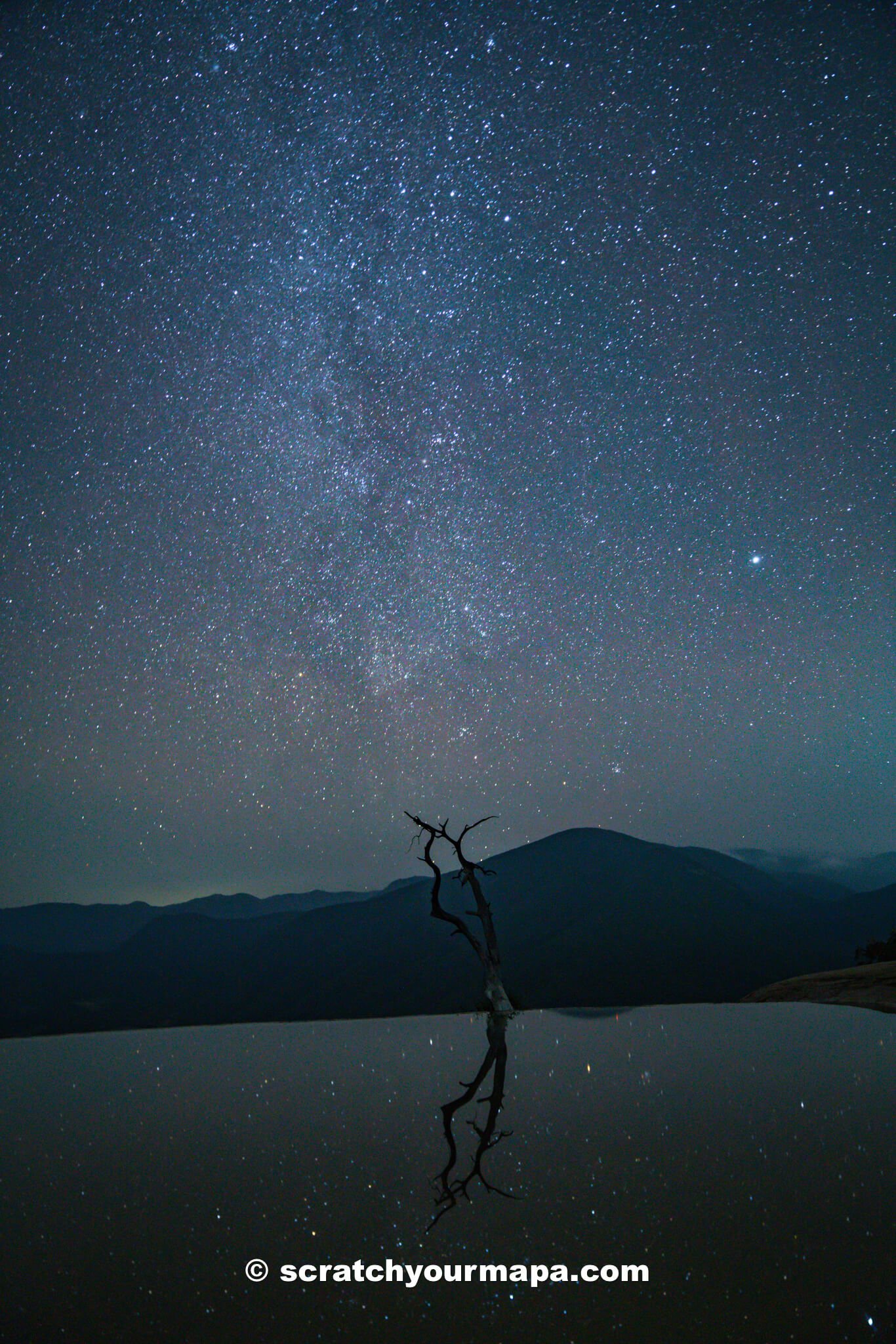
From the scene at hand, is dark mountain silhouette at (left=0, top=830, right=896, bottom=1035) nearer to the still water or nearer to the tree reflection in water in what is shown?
the tree reflection in water

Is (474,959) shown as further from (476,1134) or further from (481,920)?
(476,1134)

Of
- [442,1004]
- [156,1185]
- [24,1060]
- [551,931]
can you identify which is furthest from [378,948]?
[156,1185]

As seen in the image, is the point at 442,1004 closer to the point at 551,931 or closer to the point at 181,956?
the point at 551,931

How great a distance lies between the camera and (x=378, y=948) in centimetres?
15062

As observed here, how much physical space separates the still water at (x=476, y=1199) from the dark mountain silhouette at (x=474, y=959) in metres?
59.7

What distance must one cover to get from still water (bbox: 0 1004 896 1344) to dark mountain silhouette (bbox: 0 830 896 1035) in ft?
196

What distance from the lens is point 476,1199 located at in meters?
4.85

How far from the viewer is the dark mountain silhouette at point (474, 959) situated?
9869 centimetres

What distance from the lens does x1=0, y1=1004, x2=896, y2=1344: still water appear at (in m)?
3.46

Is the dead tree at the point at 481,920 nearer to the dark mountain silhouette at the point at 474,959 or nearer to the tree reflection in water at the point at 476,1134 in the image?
the tree reflection in water at the point at 476,1134

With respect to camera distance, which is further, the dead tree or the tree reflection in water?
the dead tree

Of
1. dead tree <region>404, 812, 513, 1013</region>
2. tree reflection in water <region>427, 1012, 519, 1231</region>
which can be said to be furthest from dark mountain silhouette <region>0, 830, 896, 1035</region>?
tree reflection in water <region>427, 1012, 519, 1231</region>

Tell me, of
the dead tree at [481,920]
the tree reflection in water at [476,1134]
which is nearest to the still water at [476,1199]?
the tree reflection in water at [476,1134]

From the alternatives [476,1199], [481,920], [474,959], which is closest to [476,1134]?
[476,1199]
